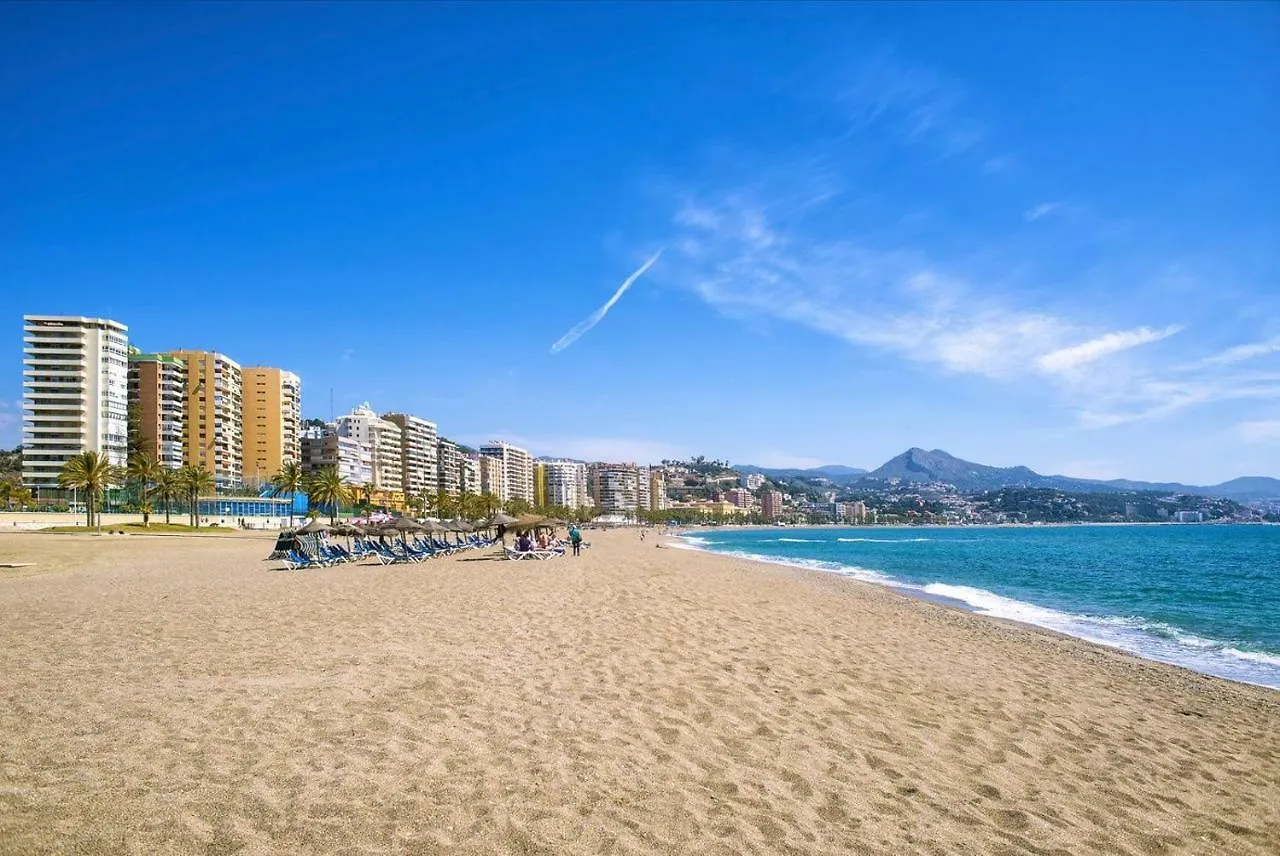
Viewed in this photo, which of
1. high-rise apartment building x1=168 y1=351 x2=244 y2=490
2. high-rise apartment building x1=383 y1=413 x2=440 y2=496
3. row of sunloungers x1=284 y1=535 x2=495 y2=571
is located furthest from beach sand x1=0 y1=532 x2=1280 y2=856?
high-rise apartment building x1=383 y1=413 x2=440 y2=496

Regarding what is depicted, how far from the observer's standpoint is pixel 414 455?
6388 inches

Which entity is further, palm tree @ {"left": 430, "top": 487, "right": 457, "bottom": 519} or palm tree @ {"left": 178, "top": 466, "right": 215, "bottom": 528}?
palm tree @ {"left": 430, "top": 487, "right": 457, "bottom": 519}

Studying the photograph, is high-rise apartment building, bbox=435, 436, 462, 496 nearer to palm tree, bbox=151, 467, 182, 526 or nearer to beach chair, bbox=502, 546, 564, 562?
palm tree, bbox=151, 467, 182, 526

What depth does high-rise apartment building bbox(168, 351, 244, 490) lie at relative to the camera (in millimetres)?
113688

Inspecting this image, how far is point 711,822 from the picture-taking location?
15.7ft

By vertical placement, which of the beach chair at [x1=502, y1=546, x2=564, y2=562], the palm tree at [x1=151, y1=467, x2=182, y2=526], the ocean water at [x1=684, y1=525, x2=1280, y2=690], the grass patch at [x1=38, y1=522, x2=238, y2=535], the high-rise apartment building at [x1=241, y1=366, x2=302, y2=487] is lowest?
the ocean water at [x1=684, y1=525, x2=1280, y2=690]

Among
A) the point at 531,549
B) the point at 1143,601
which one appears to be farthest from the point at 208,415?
the point at 1143,601

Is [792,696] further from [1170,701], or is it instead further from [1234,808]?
[1170,701]

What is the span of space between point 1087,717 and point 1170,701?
204cm

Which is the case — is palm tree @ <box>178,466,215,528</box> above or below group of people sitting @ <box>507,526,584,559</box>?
above

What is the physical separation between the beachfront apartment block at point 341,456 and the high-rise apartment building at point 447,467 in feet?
89.9

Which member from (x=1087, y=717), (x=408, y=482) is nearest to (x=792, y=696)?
(x=1087, y=717)

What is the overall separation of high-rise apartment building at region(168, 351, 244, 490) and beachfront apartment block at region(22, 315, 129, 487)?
11916mm

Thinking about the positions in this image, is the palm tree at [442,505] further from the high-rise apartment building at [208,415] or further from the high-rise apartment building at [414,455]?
the high-rise apartment building at [414,455]
